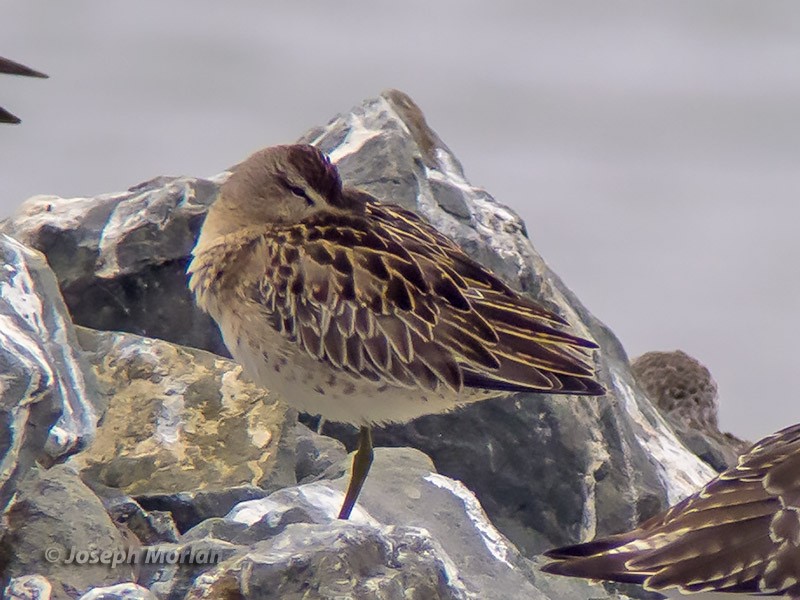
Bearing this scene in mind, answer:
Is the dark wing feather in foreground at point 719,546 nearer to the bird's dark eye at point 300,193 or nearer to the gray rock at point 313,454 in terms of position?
the gray rock at point 313,454

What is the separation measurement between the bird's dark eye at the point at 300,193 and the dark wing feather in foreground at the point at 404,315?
3.9 inches

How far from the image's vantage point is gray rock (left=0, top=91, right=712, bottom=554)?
8719 millimetres

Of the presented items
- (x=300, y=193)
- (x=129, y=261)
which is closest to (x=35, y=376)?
(x=300, y=193)

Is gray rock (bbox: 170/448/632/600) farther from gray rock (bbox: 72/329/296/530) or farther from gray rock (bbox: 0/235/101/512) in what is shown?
gray rock (bbox: 0/235/101/512)

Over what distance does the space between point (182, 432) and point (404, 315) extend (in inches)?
46.5

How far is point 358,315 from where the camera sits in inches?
309

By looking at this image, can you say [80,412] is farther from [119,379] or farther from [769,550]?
[769,550]

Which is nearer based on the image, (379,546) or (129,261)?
(379,546)

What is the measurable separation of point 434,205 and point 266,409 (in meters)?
2.09

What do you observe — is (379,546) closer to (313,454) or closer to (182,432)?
(182,432)

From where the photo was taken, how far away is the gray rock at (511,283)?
872 centimetres

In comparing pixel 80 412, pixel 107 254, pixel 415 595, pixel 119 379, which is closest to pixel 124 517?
pixel 80 412

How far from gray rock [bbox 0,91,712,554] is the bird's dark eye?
105 centimetres

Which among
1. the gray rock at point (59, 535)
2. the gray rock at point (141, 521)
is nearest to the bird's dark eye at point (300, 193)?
the gray rock at point (141, 521)
